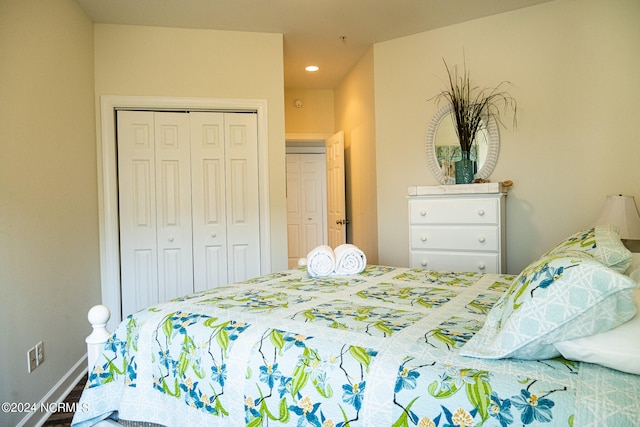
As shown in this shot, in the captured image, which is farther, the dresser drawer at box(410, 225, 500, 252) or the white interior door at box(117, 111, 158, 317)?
the white interior door at box(117, 111, 158, 317)

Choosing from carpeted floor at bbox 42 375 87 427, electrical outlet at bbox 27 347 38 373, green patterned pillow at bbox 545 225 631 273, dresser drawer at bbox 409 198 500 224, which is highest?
dresser drawer at bbox 409 198 500 224

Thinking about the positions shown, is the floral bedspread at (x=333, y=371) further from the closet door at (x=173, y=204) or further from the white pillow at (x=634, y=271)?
the closet door at (x=173, y=204)

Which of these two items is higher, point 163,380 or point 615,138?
point 615,138

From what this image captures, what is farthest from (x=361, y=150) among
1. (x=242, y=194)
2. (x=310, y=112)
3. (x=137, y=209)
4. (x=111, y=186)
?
(x=111, y=186)

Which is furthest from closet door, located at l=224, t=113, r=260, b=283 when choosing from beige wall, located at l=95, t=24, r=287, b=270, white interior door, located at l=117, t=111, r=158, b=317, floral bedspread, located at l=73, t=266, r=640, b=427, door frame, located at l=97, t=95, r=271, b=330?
floral bedspread, located at l=73, t=266, r=640, b=427

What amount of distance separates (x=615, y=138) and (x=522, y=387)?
277 cm

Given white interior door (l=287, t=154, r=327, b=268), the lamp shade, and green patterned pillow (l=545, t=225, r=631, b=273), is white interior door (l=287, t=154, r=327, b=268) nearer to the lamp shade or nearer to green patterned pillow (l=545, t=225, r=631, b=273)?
the lamp shade

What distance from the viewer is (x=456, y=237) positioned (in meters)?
3.05

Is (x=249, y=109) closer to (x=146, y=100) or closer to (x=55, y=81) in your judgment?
(x=146, y=100)

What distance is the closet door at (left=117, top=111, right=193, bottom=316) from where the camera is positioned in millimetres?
3428

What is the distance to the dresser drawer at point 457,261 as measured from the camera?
2969 millimetres

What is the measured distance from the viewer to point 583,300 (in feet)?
2.97

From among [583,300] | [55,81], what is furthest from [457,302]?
[55,81]

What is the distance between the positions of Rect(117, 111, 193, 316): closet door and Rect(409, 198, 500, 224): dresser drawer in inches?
75.5
